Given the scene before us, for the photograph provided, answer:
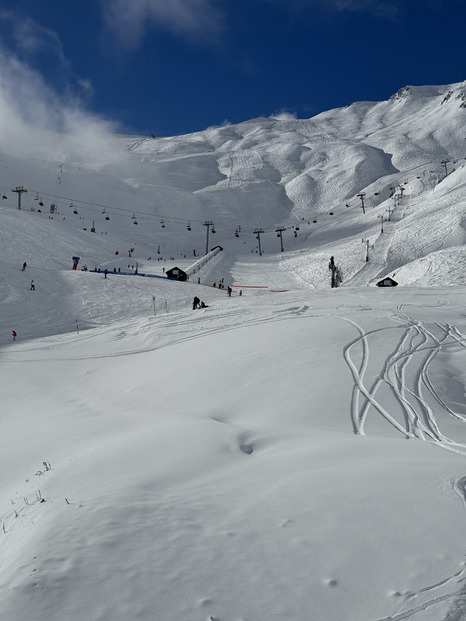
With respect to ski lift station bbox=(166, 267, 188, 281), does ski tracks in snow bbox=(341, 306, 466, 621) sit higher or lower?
lower

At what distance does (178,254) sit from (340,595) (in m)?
82.9

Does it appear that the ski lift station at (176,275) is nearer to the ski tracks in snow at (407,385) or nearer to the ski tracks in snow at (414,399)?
the ski tracks in snow at (414,399)

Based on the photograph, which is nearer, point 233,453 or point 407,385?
point 233,453

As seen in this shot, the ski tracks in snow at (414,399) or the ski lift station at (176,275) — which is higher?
the ski lift station at (176,275)

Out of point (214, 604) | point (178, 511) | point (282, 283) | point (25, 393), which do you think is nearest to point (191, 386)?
point (25, 393)

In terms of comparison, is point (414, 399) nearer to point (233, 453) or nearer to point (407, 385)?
point (407, 385)

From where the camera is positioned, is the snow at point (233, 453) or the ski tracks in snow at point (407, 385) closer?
the snow at point (233, 453)

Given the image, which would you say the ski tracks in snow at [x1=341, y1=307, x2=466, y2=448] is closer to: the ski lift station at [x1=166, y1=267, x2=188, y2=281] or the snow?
the snow

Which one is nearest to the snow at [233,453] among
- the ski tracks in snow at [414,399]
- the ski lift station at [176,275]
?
the ski tracks in snow at [414,399]

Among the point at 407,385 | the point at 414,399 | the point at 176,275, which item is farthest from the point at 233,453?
the point at 176,275

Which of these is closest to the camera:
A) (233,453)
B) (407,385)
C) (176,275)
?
(233,453)

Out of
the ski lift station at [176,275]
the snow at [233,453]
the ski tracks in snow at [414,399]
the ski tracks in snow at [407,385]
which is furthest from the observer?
the ski lift station at [176,275]

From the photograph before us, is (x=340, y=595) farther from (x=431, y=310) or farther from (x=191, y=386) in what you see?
(x=431, y=310)

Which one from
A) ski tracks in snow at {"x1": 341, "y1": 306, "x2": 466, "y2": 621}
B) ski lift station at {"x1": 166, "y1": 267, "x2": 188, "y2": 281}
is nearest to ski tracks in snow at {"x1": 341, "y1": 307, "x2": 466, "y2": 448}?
ski tracks in snow at {"x1": 341, "y1": 306, "x2": 466, "y2": 621}
